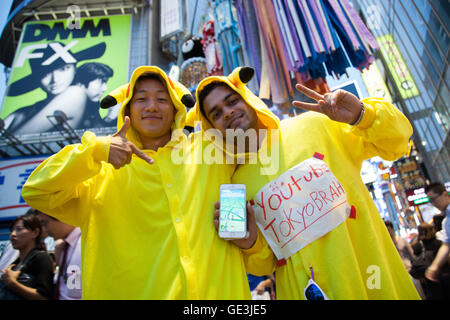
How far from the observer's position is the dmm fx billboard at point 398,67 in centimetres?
1244

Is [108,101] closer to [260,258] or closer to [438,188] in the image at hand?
[260,258]

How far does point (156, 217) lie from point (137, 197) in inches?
6.7

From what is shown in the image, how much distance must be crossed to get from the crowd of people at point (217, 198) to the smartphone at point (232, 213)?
2.8 inches

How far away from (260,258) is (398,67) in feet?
52.0

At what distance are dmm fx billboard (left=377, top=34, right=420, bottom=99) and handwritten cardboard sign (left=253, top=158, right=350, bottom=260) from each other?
44.6 ft

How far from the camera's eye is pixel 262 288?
3.96 meters

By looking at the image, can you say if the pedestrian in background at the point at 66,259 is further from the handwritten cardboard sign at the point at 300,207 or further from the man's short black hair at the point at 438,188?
the man's short black hair at the point at 438,188

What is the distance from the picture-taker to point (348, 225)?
57.2 inches

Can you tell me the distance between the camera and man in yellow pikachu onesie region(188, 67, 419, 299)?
4.34ft

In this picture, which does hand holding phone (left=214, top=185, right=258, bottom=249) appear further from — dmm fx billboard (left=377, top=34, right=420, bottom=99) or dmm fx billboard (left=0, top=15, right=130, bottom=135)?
dmm fx billboard (left=377, top=34, right=420, bottom=99)

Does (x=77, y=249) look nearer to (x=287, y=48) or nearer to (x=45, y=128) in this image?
(x=287, y=48)

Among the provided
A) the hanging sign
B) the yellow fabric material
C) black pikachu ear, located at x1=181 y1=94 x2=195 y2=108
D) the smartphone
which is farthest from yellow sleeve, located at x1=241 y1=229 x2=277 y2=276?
the hanging sign

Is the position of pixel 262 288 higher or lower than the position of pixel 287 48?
lower
